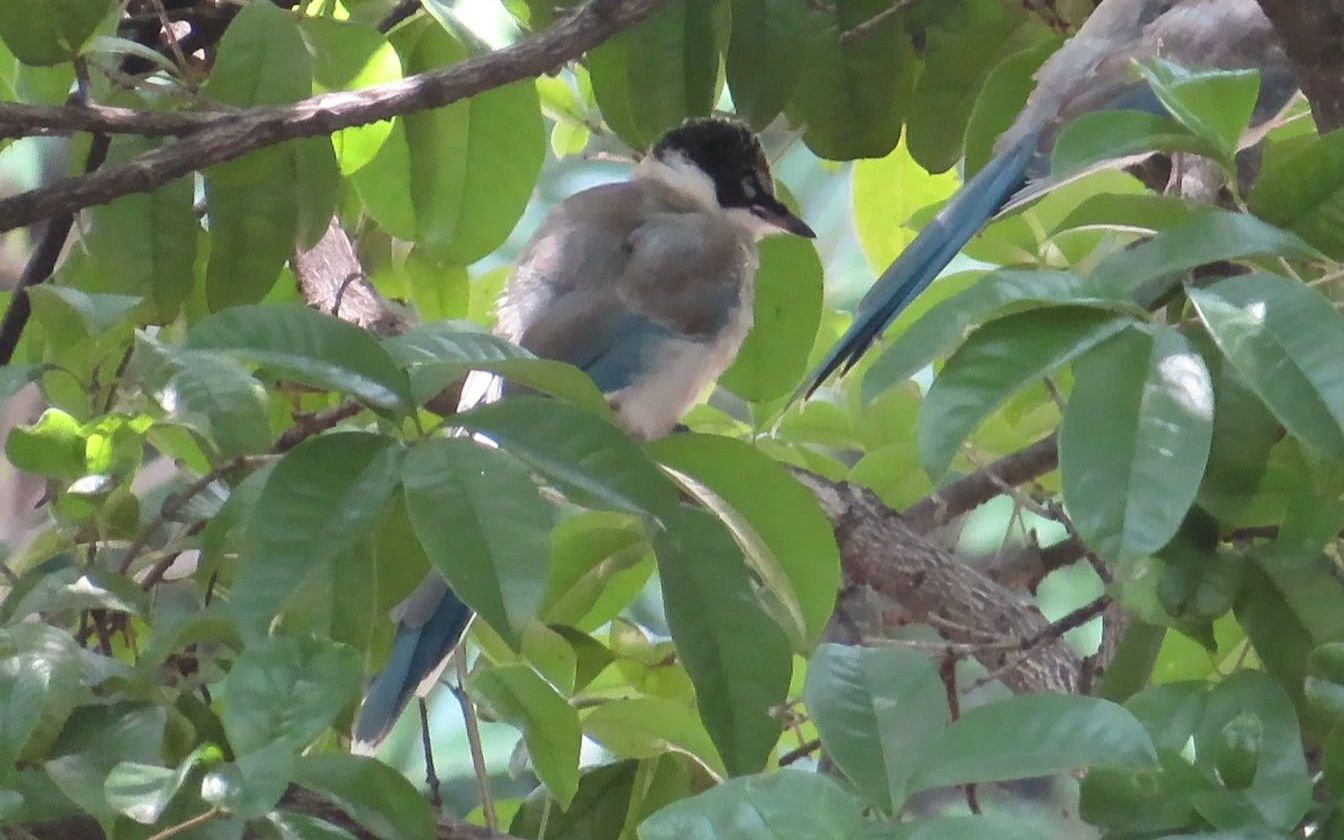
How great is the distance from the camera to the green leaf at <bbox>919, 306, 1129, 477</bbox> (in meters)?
0.66

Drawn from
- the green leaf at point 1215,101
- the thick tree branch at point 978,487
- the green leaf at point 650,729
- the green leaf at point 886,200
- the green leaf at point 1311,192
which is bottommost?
the thick tree branch at point 978,487

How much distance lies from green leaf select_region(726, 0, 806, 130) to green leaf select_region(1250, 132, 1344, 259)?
0.62m

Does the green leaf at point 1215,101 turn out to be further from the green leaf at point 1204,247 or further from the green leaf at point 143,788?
the green leaf at point 143,788

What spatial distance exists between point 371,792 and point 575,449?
0.63ft

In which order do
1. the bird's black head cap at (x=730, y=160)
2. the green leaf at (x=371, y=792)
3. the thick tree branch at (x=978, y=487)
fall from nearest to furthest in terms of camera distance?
the green leaf at (x=371, y=792)
the thick tree branch at (x=978, y=487)
the bird's black head cap at (x=730, y=160)

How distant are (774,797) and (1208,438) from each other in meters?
0.24

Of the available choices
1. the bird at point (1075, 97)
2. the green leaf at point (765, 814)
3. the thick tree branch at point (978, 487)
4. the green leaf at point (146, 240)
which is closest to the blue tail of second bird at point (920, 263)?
the bird at point (1075, 97)

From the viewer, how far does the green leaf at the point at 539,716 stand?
3.12 feet

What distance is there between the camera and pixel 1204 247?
67 cm

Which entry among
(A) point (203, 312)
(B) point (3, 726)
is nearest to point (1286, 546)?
(B) point (3, 726)

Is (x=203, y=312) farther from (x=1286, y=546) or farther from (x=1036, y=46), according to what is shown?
(x=1286, y=546)

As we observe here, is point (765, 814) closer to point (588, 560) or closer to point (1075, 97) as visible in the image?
point (588, 560)

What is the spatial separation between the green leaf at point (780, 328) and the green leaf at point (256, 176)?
1.61ft

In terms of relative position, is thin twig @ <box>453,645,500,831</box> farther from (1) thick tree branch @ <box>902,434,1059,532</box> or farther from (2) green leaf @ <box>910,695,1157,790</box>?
(1) thick tree branch @ <box>902,434,1059,532</box>
